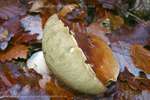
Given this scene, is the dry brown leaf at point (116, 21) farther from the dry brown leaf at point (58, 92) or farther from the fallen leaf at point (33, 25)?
the dry brown leaf at point (58, 92)

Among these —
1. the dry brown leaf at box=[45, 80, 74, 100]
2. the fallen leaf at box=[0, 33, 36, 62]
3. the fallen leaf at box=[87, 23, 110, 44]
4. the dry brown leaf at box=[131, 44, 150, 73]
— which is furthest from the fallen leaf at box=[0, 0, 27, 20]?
the dry brown leaf at box=[131, 44, 150, 73]

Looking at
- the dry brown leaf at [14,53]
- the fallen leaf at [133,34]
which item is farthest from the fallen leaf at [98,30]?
the dry brown leaf at [14,53]

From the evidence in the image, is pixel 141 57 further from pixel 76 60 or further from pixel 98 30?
pixel 76 60

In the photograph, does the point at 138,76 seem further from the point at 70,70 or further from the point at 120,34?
the point at 70,70

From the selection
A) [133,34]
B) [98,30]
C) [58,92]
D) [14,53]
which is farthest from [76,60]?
[133,34]

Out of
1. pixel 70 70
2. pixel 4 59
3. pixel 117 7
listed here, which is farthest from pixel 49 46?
pixel 117 7

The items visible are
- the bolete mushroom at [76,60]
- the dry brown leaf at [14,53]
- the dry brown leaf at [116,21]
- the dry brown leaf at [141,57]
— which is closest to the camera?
the bolete mushroom at [76,60]

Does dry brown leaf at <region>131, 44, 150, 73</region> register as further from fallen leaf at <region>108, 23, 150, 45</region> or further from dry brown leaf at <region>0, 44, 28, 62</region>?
dry brown leaf at <region>0, 44, 28, 62</region>
